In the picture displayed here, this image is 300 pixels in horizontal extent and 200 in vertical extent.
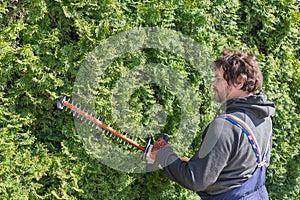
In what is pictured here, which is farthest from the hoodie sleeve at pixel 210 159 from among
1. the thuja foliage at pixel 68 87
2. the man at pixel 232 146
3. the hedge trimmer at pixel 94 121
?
the thuja foliage at pixel 68 87

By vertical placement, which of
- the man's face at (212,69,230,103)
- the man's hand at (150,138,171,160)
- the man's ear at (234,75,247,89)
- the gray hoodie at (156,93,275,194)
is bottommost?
the man's hand at (150,138,171,160)

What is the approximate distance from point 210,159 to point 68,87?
1121mm

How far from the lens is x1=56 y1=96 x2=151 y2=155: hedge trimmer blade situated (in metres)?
3.02

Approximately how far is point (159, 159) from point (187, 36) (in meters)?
1.14

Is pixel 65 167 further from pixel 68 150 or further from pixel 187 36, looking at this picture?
pixel 187 36

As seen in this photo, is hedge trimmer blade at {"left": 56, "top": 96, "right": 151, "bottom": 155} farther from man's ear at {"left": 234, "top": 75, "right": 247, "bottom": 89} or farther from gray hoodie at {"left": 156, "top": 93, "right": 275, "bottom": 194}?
man's ear at {"left": 234, "top": 75, "right": 247, "bottom": 89}

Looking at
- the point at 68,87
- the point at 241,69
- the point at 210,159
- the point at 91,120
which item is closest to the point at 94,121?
the point at 91,120

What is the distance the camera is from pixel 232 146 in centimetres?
284

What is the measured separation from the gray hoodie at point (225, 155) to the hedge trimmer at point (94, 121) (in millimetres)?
193

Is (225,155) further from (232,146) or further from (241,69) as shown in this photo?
(241,69)

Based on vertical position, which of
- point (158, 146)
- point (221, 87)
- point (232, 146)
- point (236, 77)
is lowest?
point (158, 146)

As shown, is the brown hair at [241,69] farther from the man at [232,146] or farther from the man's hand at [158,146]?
the man's hand at [158,146]

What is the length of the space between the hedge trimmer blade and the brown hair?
30.4 inches

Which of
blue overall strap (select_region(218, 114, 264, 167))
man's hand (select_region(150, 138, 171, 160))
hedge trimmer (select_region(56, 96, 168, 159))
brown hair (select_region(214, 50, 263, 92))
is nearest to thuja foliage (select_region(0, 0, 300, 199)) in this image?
hedge trimmer (select_region(56, 96, 168, 159))
